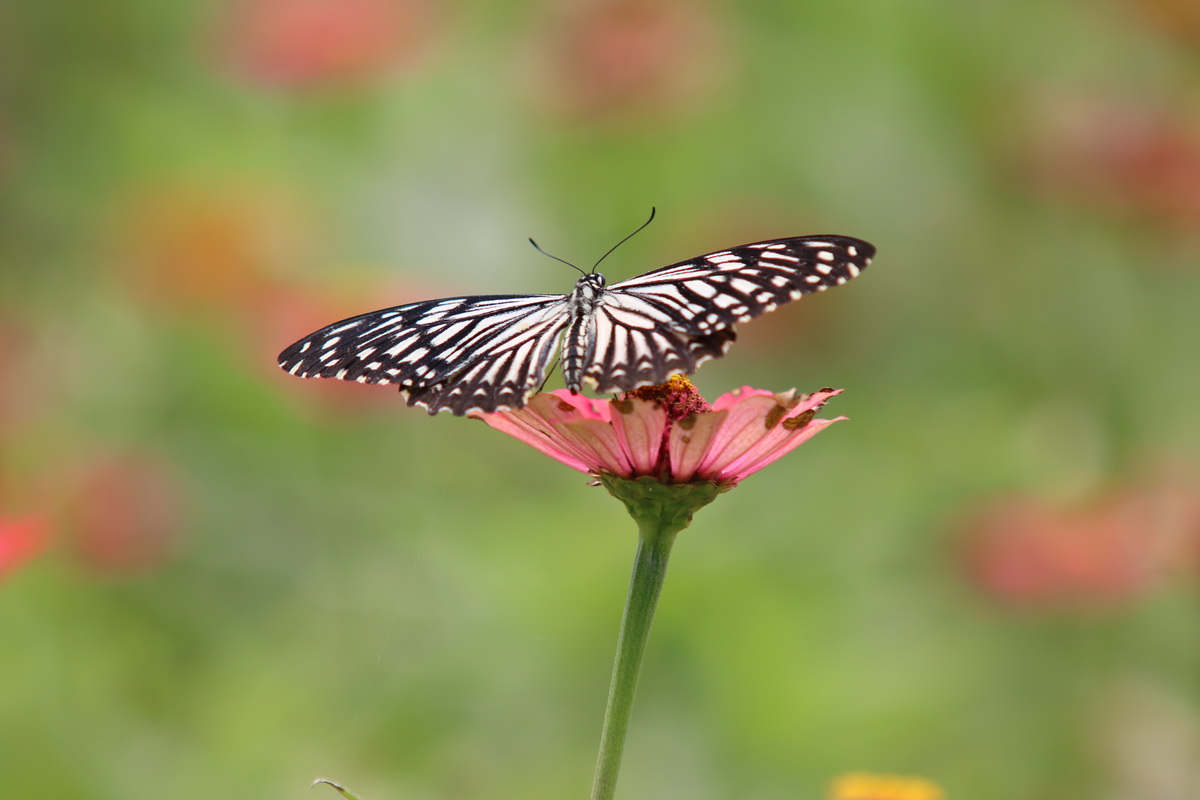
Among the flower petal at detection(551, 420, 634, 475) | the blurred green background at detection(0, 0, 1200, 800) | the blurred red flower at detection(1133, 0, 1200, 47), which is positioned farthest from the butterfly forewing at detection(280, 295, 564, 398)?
the blurred red flower at detection(1133, 0, 1200, 47)

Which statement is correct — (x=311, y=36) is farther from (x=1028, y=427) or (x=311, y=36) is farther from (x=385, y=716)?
(x=1028, y=427)

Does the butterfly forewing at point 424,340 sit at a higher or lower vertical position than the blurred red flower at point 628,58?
lower

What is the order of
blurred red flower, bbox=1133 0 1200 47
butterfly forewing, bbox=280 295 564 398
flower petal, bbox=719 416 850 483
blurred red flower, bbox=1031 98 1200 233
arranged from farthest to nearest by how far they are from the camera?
Answer: blurred red flower, bbox=1133 0 1200 47 → blurred red flower, bbox=1031 98 1200 233 → butterfly forewing, bbox=280 295 564 398 → flower petal, bbox=719 416 850 483

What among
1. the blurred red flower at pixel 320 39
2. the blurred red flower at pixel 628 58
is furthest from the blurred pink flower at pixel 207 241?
the blurred red flower at pixel 628 58

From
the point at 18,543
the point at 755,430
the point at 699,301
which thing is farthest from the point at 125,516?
the point at 755,430

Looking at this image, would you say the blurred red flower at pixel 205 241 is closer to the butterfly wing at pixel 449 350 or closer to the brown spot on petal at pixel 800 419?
the butterfly wing at pixel 449 350

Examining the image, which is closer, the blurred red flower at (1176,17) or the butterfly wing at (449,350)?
the butterfly wing at (449,350)

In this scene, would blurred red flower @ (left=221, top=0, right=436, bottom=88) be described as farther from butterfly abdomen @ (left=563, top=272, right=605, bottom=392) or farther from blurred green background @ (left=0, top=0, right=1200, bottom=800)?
butterfly abdomen @ (left=563, top=272, right=605, bottom=392)

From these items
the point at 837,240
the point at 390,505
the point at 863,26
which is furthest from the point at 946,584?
the point at 863,26
